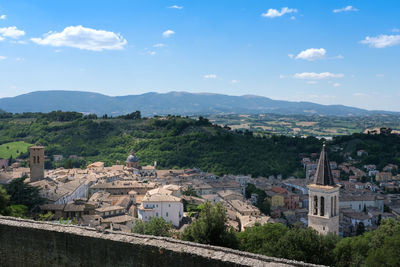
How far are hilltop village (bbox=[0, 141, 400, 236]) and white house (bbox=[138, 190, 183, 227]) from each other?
93 mm

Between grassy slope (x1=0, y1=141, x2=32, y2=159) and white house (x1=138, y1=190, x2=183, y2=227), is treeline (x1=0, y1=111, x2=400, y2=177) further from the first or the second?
white house (x1=138, y1=190, x2=183, y2=227)

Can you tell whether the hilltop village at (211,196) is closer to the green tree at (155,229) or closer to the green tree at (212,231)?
the green tree at (155,229)

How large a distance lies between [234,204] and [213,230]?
31.8 metres

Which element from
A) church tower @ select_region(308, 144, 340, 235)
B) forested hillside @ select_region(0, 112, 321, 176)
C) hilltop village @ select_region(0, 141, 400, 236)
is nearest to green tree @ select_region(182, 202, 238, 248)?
hilltop village @ select_region(0, 141, 400, 236)

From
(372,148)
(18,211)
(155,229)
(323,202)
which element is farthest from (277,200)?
(372,148)

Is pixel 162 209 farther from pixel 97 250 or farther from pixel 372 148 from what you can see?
pixel 372 148

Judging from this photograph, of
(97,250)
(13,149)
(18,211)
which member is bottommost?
(13,149)

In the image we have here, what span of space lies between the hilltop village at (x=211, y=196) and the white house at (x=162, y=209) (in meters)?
0.09

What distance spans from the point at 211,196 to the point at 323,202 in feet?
96.1

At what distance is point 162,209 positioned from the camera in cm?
3669

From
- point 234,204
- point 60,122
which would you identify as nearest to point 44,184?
point 234,204

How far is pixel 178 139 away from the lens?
9506cm

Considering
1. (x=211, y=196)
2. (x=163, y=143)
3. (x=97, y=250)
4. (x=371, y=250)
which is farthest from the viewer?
(x=163, y=143)

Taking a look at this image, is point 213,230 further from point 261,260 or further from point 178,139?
point 178,139
